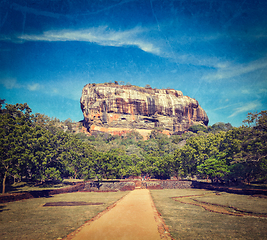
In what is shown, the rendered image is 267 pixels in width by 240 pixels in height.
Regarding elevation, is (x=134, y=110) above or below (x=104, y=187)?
above

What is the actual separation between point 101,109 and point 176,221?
96.8 metres

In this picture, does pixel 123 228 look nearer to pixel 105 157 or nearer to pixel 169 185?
pixel 105 157

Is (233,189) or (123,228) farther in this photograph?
(233,189)

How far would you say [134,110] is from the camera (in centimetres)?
10662

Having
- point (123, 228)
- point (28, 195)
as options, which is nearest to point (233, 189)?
point (123, 228)

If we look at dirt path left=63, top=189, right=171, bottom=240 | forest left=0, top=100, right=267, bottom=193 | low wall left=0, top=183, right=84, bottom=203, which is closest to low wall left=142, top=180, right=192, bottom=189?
forest left=0, top=100, right=267, bottom=193

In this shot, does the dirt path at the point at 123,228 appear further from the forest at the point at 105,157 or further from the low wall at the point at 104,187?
the low wall at the point at 104,187

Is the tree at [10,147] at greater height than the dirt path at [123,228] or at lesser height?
greater

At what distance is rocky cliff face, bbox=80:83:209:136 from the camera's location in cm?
10250

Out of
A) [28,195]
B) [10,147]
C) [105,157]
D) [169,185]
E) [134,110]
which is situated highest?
[134,110]

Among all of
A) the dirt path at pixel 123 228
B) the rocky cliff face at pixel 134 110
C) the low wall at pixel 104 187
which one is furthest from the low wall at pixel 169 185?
the rocky cliff face at pixel 134 110

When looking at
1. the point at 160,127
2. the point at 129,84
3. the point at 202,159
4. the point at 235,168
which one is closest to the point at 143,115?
the point at 160,127

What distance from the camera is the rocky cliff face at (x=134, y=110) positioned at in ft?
336

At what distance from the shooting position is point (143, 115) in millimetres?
108438
